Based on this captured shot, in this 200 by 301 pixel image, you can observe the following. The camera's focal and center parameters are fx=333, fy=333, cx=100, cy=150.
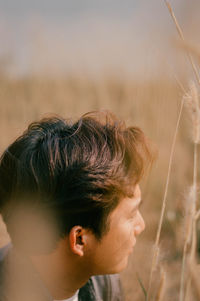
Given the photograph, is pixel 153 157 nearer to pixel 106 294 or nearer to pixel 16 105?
pixel 106 294

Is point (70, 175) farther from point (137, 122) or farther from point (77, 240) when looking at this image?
point (137, 122)

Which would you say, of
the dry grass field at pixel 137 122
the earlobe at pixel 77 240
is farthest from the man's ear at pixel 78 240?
Result: the dry grass field at pixel 137 122

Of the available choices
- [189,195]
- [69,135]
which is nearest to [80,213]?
[69,135]

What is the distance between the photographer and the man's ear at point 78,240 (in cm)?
97

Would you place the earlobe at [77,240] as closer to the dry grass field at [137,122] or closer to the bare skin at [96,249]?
the bare skin at [96,249]

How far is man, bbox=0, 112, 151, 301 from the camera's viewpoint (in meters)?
0.96

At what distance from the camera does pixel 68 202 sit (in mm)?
960

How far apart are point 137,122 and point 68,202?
1.70 meters

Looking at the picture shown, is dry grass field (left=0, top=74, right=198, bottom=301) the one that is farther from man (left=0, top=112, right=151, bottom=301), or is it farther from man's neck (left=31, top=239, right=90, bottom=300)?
man's neck (left=31, top=239, right=90, bottom=300)

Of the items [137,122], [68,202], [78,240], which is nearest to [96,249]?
[78,240]

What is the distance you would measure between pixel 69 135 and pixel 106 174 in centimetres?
16

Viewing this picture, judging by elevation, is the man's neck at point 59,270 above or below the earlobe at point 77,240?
below

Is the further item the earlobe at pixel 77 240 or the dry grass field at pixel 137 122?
the dry grass field at pixel 137 122

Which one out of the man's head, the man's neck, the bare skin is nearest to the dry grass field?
the man's head
